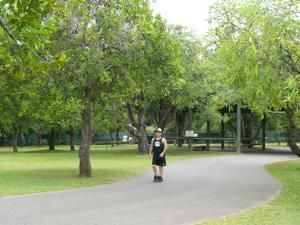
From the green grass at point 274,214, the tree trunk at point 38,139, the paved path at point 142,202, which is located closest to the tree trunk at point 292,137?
the paved path at point 142,202

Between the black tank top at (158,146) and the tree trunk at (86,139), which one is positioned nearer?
the black tank top at (158,146)

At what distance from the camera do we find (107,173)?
17.1m

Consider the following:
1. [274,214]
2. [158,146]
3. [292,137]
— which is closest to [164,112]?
[292,137]

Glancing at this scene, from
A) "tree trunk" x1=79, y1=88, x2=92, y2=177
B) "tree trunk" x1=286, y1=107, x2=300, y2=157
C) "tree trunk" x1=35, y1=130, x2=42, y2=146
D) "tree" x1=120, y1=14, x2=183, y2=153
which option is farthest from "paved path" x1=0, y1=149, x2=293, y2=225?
"tree trunk" x1=35, y1=130, x2=42, y2=146

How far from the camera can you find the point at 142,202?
1061 centimetres

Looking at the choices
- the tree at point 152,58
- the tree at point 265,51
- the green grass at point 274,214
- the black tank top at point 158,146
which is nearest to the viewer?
the green grass at point 274,214

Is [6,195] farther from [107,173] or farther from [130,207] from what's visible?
[107,173]

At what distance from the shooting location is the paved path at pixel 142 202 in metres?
8.72

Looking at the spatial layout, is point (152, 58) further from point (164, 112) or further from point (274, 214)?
point (164, 112)

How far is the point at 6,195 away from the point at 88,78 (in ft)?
14.5

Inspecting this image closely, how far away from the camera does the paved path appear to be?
8.72 metres

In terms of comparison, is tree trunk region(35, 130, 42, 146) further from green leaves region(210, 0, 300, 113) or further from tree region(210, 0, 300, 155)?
green leaves region(210, 0, 300, 113)

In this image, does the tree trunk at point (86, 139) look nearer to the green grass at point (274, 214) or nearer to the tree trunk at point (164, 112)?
the green grass at point (274, 214)

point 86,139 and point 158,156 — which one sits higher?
point 86,139
